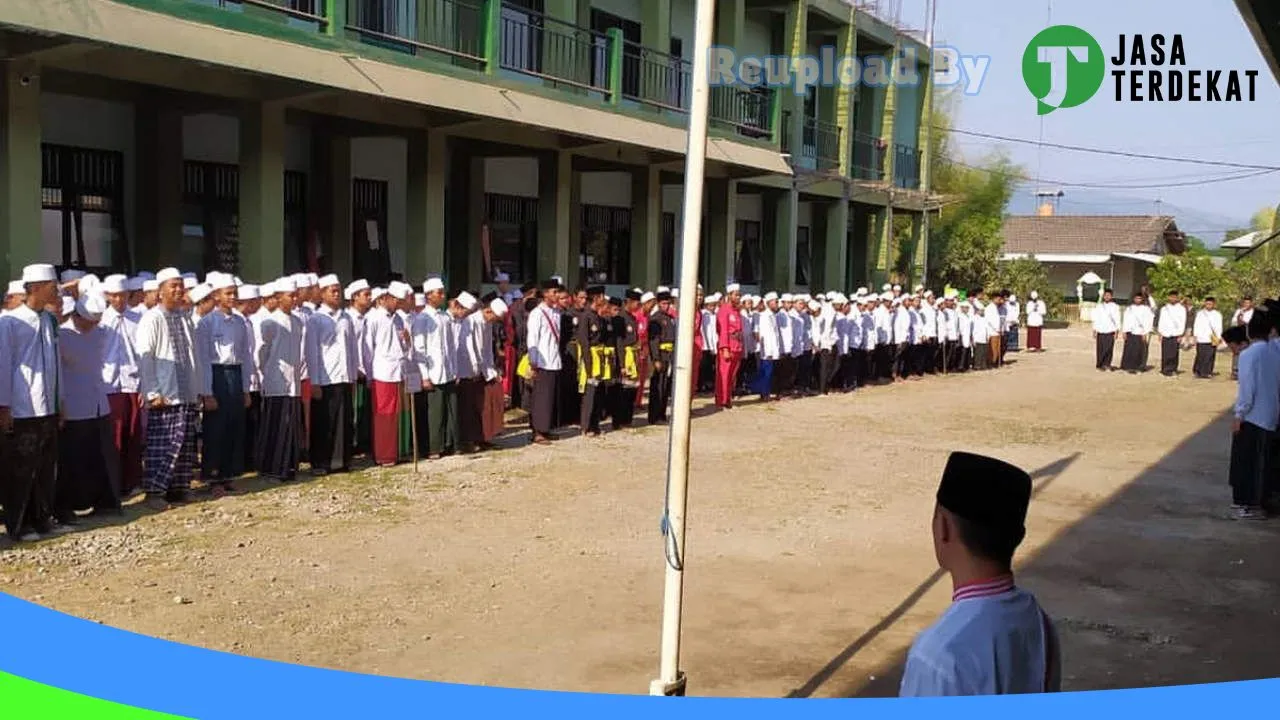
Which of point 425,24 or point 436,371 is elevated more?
point 425,24

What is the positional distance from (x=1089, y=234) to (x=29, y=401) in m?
53.2

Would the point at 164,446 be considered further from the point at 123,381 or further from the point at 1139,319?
the point at 1139,319

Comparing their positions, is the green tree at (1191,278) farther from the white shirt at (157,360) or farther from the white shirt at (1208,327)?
the white shirt at (157,360)

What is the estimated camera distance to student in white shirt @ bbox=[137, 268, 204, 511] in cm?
870

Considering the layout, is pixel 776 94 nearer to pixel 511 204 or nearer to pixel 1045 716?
pixel 511 204

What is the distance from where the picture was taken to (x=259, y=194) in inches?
498

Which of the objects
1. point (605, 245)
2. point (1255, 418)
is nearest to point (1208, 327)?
point (605, 245)

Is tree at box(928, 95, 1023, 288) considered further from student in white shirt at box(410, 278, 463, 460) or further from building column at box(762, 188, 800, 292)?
student in white shirt at box(410, 278, 463, 460)

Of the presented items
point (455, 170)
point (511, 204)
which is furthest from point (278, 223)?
point (511, 204)

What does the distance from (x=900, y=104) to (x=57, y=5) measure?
25185 millimetres

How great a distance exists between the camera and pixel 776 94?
22359 mm

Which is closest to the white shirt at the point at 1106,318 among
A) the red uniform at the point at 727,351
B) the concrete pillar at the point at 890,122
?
the concrete pillar at the point at 890,122

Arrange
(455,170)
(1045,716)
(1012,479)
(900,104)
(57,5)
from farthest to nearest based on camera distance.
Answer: (900,104) < (455,170) < (57,5) < (1045,716) < (1012,479)

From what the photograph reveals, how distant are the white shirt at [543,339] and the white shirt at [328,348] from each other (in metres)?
2.61
